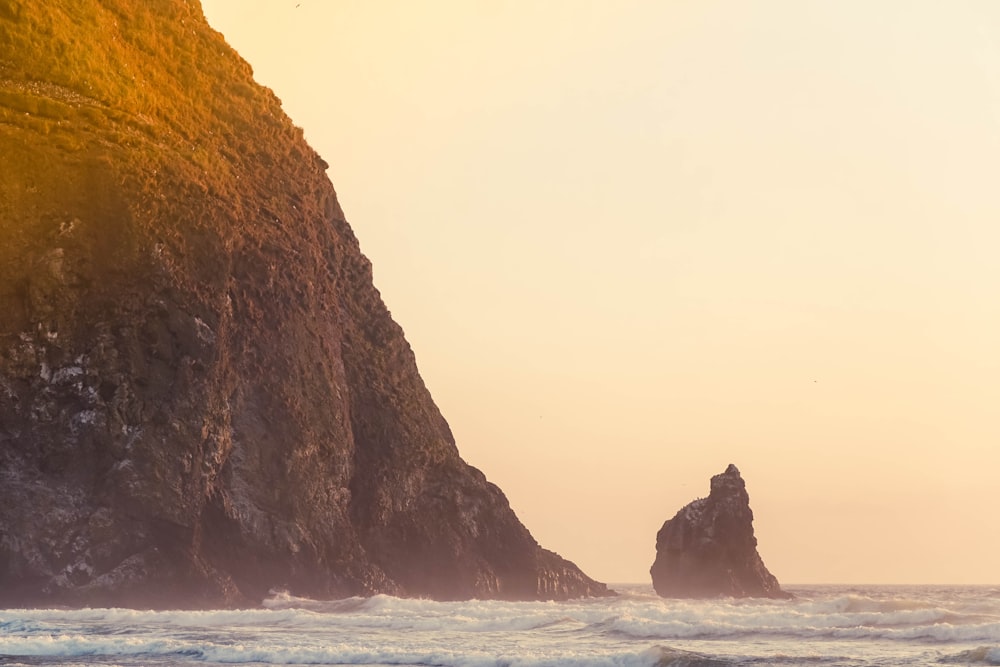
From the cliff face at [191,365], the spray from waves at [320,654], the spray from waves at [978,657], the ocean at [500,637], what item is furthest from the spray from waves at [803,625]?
the cliff face at [191,365]

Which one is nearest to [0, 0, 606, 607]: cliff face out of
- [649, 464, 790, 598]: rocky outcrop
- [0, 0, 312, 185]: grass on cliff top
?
[0, 0, 312, 185]: grass on cliff top

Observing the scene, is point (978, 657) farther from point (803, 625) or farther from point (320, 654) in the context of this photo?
point (320, 654)

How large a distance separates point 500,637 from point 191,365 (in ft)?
72.8

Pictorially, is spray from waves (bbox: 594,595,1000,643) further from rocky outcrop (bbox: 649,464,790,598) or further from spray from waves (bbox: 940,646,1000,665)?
rocky outcrop (bbox: 649,464,790,598)

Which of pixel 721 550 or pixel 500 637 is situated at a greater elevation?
pixel 721 550

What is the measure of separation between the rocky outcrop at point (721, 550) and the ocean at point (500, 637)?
2728 centimetres

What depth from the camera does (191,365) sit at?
53.7m

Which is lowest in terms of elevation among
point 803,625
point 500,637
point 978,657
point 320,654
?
point 320,654

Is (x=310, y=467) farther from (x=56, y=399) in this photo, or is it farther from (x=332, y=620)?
(x=332, y=620)

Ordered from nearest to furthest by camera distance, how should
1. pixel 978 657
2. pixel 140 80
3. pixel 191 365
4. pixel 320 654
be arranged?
pixel 978 657 → pixel 320 654 → pixel 191 365 → pixel 140 80

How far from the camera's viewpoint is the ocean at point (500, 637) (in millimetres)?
31266

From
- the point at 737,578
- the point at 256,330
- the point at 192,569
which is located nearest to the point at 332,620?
the point at 192,569

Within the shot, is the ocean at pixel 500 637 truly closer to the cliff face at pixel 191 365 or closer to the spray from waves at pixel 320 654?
the spray from waves at pixel 320 654

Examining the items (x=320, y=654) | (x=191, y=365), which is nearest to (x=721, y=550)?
(x=191, y=365)
